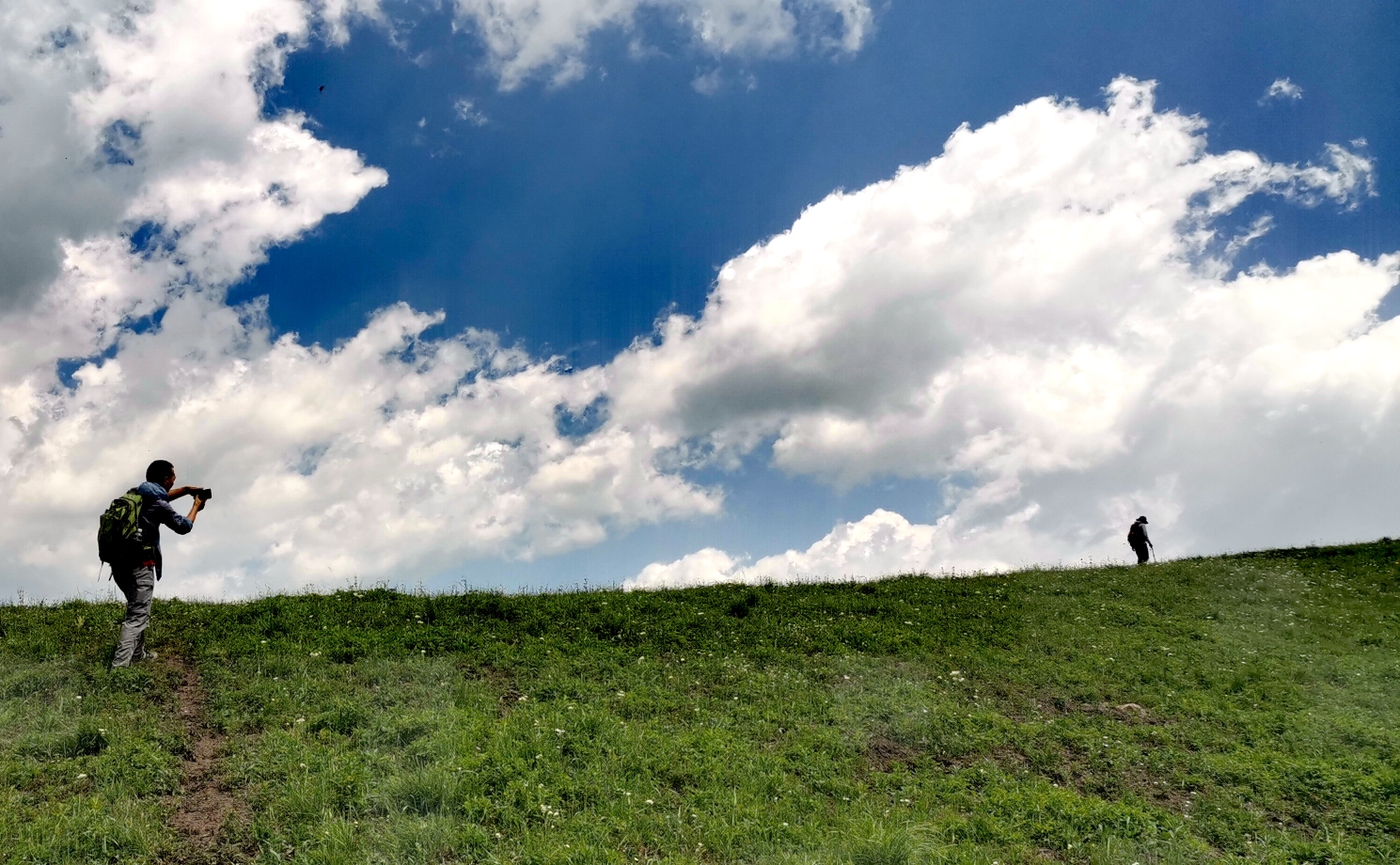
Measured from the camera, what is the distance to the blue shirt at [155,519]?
13219mm

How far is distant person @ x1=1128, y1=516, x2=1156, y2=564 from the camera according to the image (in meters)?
34.8

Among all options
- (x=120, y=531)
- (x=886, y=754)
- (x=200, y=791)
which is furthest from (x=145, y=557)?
(x=886, y=754)

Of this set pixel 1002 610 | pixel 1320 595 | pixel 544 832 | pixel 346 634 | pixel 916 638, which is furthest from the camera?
pixel 1320 595

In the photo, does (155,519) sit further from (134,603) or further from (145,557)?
(134,603)

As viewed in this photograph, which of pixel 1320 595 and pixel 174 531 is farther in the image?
pixel 1320 595

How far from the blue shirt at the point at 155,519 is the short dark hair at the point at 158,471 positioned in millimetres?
236

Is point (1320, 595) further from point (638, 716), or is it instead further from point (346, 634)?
point (346, 634)

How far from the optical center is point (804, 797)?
412 inches

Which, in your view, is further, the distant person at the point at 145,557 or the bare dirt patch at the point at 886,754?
the distant person at the point at 145,557

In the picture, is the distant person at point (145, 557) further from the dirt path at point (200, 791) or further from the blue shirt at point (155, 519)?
the dirt path at point (200, 791)

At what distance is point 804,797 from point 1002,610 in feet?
43.8

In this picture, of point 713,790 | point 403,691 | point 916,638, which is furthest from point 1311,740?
point 403,691

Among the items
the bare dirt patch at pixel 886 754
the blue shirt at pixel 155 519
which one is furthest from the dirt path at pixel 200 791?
the bare dirt patch at pixel 886 754

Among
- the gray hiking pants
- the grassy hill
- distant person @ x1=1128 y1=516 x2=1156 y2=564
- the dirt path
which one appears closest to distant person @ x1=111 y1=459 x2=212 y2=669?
the gray hiking pants
